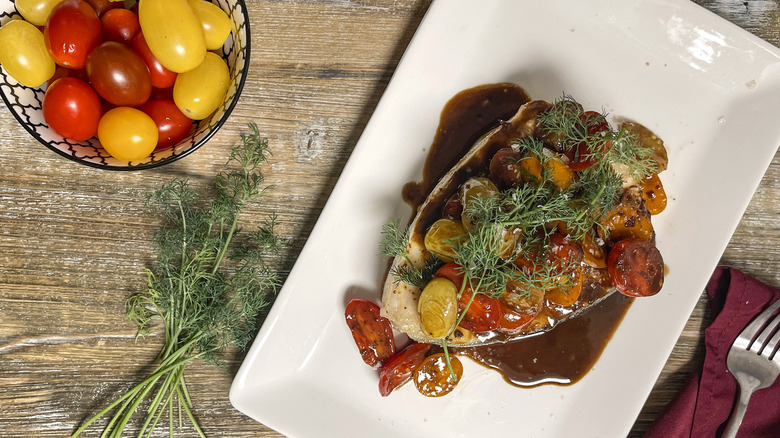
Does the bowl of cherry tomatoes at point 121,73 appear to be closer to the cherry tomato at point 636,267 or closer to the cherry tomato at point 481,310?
the cherry tomato at point 481,310

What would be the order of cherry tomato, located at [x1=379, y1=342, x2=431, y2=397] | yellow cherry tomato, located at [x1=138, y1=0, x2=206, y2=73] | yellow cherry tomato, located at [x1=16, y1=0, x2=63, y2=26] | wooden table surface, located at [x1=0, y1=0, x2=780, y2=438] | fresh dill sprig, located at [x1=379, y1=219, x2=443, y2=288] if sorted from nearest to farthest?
yellow cherry tomato, located at [x1=138, y1=0, x2=206, y2=73], yellow cherry tomato, located at [x1=16, y1=0, x2=63, y2=26], fresh dill sprig, located at [x1=379, y1=219, x2=443, y2=288], cherry tomato, located at [x1=379, y1=342, x2=431, y2=397], wooden table surface, located at [x1=0, y1=0, x2=780, y2=438]

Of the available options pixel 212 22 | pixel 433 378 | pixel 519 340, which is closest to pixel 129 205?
pixel 212 22

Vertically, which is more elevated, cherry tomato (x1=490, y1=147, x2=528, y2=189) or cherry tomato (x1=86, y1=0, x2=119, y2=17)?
cherry tomato (x1=490, y1=147, x2=528, y2=189)

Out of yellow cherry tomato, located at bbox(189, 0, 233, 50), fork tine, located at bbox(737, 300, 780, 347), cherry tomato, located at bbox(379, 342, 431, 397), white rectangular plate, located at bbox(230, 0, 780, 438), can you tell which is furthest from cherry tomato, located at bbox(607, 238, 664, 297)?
yellow cherry tomato, located at bbox(189, 0, 233, 50)

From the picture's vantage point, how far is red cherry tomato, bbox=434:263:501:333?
1906 millimetres

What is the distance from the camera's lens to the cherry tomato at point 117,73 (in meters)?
1.76

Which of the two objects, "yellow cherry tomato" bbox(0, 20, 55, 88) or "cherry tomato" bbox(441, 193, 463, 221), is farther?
"cherry tomato" bbox(441, 193, 463, 221)

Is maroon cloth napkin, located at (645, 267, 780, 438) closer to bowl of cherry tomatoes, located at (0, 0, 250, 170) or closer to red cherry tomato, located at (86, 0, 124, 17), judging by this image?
bowl of cherry tomatoes, located at (0, 0, 250, 170)

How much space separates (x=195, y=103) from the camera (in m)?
1.90

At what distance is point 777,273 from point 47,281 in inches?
134

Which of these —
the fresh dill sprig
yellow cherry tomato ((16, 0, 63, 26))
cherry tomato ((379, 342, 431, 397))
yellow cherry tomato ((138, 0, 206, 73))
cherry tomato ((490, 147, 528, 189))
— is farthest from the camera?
cherry tomato ((379, 342, 431, 397))

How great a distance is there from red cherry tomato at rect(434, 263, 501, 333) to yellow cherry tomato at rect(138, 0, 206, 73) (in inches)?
47.9

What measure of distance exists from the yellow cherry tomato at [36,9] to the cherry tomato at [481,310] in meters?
1.86

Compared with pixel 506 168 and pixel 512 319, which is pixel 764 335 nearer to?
pixel 512 319
